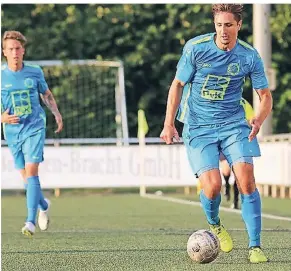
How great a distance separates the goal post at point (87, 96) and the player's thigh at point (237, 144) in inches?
763

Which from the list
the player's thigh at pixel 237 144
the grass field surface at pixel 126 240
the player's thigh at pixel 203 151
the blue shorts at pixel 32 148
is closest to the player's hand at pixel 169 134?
the player's thigh at pixel 203 151

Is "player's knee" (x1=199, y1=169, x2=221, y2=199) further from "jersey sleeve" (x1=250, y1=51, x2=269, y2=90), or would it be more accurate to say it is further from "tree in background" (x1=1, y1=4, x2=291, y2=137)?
"tree in background" (x1=1, y1=4, x2=291, y2=137)

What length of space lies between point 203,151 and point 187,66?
65 cm

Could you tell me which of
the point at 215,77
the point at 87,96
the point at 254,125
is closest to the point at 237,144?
the point at 254,125

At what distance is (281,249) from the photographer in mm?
9641

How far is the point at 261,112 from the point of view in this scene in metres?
8.70

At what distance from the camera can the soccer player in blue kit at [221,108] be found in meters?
8.65

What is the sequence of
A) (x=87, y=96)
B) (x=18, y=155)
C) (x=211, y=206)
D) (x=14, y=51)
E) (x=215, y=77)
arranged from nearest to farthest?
(x=215, y=77) < (x=211, y=206) < (x=14, y=51) < (x=18, y=155) < (x=87, y=96)

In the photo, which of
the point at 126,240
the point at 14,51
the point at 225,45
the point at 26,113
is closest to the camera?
the point at 225,45

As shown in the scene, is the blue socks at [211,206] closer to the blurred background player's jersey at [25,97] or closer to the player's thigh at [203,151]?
the player's thigh at [203,151]

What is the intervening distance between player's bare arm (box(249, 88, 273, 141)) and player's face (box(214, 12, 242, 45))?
0.47 meters

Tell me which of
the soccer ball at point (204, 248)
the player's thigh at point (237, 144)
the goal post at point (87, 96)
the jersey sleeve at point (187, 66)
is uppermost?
the jersey sleeve at point (187, 66)

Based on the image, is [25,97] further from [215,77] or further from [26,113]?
[215,77]

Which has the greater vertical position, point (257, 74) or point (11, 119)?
point (257, 74)
